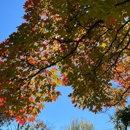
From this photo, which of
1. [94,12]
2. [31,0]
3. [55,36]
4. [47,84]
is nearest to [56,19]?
[55,36]

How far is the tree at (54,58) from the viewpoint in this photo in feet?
20.4

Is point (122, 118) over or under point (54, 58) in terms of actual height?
over

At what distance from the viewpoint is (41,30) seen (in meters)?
6.41

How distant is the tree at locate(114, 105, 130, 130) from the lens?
969 inches

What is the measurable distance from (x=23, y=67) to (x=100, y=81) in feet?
7.88

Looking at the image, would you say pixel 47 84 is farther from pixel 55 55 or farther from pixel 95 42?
pixel 95 42

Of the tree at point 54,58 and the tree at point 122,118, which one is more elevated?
the tree at point 122,118

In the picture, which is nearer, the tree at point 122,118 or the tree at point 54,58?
the tree at point 54,58

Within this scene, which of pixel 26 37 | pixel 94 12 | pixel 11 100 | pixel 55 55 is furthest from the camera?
pixel 55 55

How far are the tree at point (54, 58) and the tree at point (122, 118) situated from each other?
1677 cm

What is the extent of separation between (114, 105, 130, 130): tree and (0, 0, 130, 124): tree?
55.0ft

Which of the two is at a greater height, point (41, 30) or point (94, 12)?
point (41, 30)

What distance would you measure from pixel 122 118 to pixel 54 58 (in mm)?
19889

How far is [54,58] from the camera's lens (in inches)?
279
